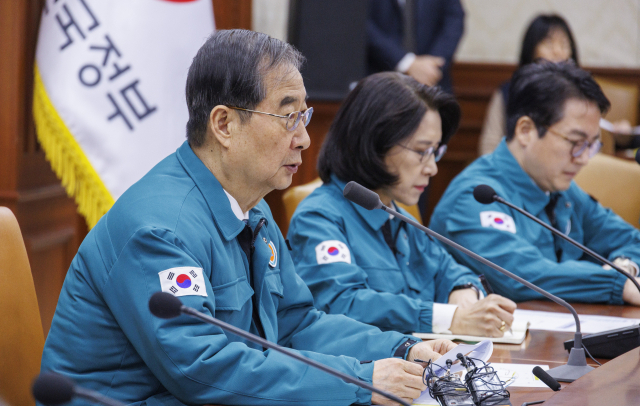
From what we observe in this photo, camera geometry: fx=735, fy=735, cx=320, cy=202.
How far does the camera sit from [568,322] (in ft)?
6.01

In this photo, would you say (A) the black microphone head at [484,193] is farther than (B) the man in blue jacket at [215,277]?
Yes

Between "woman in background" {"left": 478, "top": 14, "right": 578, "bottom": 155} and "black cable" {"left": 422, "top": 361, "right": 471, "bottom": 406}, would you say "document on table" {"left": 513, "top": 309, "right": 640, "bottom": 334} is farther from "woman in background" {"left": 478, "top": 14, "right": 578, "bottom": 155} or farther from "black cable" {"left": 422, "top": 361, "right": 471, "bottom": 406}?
"woman in background" {"left": 478, "top": 14, "right": 578, "bottom": 155}

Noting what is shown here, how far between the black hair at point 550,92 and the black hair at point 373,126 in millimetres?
553

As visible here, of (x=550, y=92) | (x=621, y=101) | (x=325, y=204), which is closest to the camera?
(x=325, y=204)

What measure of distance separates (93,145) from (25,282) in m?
1.07

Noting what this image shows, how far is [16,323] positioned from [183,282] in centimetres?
37

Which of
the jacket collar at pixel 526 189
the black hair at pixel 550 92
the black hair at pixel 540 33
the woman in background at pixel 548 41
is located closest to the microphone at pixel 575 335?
the jacket collar at pixel 526 189

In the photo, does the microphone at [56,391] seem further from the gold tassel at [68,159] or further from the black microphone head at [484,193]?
Result: the gold tassel at [68,159]

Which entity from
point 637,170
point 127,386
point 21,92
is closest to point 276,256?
point 127,386

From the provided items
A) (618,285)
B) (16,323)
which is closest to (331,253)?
(16,323)

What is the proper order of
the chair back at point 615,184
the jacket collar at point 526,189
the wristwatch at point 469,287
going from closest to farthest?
the wristwatch at point 469,287, the jacket collar at point 526,189, the chair back at point 615,184

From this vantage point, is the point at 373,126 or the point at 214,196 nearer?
the point at 214,196

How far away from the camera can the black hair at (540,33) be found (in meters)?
3.94

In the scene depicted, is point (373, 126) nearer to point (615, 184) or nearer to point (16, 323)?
point (16, 323)
